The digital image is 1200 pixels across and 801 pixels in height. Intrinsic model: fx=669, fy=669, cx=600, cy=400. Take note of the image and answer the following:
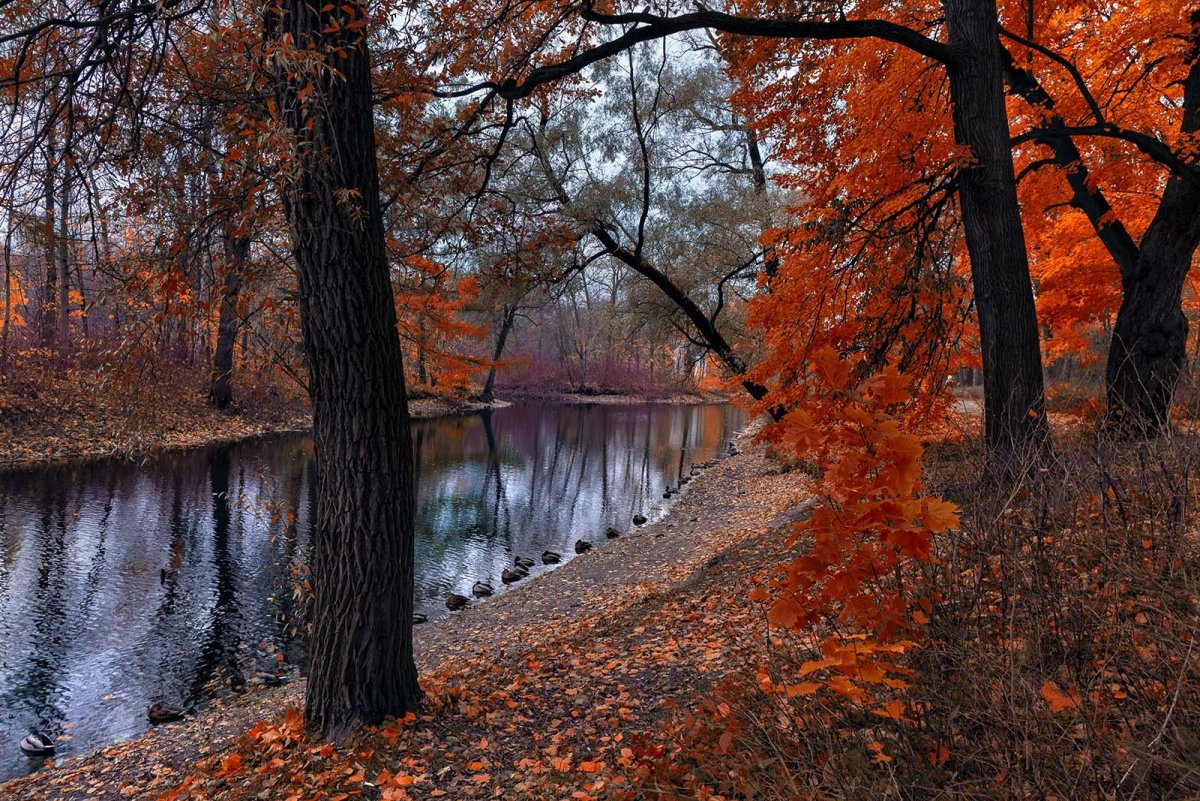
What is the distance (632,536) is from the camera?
13523 mm

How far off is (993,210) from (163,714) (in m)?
8.93

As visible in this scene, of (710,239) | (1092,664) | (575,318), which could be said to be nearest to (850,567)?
Answer: (1092,664)

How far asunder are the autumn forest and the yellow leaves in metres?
0.02

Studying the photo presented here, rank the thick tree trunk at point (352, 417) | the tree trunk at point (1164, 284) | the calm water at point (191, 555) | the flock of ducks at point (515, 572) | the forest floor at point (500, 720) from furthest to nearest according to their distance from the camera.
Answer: the flock of ducks at point (515, 572)
the tree trunk at point (1164, 284)
the calm water at point (191, 555)
the thick tree trunk at point (352, 417)
the forest floor at point (500, 720)

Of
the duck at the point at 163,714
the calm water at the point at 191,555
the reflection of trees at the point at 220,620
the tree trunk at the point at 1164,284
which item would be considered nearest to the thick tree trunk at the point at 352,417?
the duck at the point at 163,714

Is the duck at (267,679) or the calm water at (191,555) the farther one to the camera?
the duck at (267,679)

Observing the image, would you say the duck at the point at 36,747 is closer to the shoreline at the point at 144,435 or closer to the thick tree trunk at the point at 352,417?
the shoreline at the point at 144,435

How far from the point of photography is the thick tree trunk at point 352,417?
166 inches

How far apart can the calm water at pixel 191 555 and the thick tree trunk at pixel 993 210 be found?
7468 mm

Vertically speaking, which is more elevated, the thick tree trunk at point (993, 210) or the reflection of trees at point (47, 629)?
the thick tree trunk at point (993, 210)

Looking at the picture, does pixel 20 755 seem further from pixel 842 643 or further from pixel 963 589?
pixel 963 589

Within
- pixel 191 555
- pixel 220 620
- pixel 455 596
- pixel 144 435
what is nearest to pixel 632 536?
pixel 455 596

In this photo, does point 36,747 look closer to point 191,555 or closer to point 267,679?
point 267,679

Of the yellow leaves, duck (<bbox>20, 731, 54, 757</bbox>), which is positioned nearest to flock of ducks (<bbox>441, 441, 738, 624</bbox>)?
duck (<bbox>20, 731, 54, 757</bbox>)
